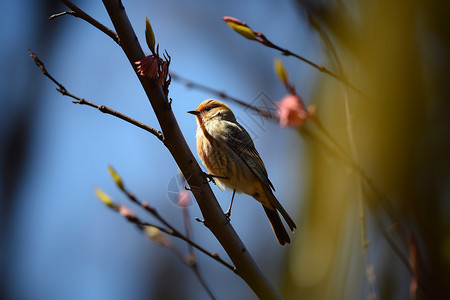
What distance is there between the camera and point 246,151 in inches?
172

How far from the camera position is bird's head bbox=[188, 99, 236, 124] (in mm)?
4688

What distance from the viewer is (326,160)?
178 cm

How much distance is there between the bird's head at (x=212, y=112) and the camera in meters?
4.69

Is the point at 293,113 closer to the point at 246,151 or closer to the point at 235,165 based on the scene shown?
the point at 235,165

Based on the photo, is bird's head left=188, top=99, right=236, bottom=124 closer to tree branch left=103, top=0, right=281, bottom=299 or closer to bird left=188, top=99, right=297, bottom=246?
bird left=188, top=99, right=297, bottom=246

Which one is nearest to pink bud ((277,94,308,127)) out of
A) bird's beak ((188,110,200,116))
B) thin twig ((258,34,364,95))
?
thin twig ((258,34,364,95))

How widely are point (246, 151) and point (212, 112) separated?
688 millimetres

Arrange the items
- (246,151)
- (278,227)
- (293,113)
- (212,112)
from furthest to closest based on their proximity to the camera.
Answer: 1. (212,112)
2. (246,151)
3. (278,227)
4. (293,113)

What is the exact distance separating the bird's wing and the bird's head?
1.01 ft

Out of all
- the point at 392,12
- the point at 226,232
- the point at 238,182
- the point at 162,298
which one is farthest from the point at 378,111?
the point at 162,298

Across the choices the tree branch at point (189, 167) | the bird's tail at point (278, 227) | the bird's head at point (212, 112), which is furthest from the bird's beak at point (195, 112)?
the tree branch at point (189, 167)

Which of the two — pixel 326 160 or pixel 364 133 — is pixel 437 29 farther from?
pixel 326 160

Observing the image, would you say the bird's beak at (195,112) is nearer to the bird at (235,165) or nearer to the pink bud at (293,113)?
the bird at (235,165)

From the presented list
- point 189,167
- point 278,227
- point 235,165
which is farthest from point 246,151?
point 189,167
